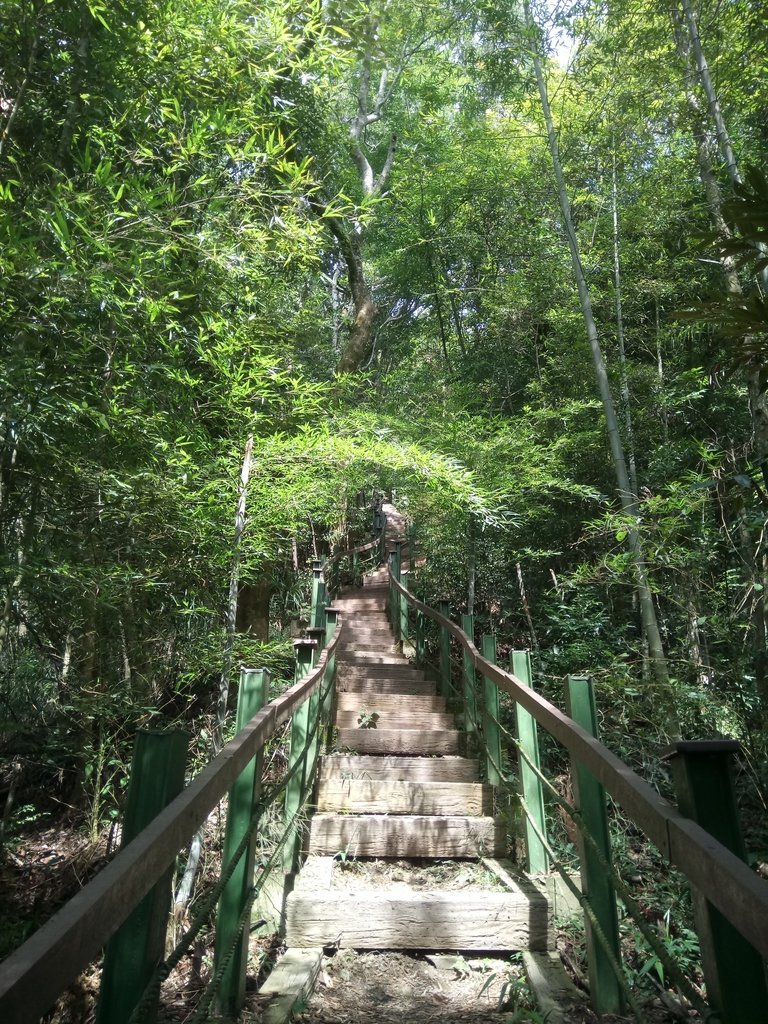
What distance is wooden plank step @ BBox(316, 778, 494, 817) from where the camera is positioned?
10.6 ft

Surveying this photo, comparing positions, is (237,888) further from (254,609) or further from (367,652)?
(367,652)

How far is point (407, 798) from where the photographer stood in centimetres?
325

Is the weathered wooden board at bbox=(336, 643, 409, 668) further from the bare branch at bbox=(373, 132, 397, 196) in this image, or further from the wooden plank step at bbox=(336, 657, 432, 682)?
the bare branch at bbox=(373, 132, 397, 196)

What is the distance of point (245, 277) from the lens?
4.07m

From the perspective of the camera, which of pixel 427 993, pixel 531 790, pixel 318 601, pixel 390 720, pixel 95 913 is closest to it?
pixel 95 913

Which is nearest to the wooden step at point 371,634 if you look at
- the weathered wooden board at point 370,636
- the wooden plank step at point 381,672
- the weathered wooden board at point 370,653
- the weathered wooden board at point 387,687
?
the weathered wooden board at point 370,636

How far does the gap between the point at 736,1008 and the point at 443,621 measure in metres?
3.72

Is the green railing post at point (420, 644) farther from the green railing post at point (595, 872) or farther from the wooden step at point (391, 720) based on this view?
the green railing post at point (595, 872)

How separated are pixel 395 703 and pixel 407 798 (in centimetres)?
146

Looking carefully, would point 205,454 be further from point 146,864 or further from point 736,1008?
point 736,1008

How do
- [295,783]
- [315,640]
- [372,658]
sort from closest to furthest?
[295,783] < [315,640] < [372,658]

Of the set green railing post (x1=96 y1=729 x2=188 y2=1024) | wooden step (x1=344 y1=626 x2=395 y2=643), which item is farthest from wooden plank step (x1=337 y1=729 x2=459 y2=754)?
wooden step (x1=344 y1=626 x2=395 y2=643)

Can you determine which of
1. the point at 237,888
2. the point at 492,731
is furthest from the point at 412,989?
the point at 492,731

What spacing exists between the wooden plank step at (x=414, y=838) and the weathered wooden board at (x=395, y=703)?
1654mm
